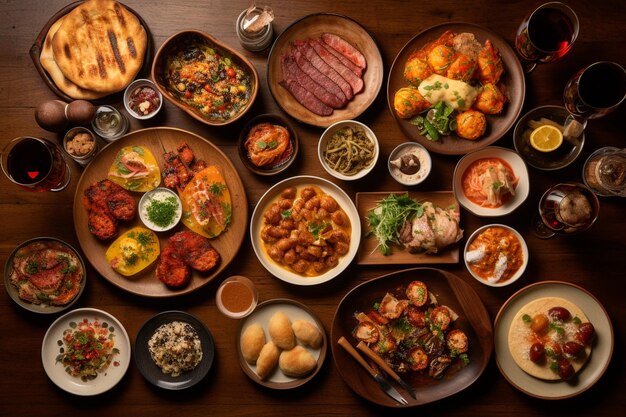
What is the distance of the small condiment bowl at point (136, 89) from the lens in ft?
12.3

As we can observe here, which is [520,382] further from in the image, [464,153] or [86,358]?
[86,358]

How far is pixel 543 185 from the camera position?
12.5 feet

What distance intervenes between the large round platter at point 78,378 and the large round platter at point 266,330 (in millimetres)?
867

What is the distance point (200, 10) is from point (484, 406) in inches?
142

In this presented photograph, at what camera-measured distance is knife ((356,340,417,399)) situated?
3621 millimetres

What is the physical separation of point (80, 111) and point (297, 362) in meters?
2.32

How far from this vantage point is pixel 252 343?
3.64 meters

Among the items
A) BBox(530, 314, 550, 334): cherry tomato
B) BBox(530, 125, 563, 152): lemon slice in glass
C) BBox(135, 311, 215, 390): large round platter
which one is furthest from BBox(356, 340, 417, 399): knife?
BBox(530, 125, 563, 152): lemon slice in glass

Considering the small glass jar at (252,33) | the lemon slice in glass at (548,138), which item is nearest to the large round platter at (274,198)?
the small glass jar at (252,33)

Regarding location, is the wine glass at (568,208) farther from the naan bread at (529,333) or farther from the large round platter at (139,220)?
the large round platter at (139,220)

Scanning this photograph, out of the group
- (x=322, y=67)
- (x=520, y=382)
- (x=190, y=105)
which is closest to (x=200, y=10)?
(x=190, y=105)

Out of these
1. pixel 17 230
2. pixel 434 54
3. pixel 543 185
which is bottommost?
pixel 17 230

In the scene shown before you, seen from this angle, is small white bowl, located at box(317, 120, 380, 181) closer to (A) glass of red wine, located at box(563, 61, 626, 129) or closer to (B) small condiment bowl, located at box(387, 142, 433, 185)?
(B) small condiment bowl, located at box(387, 142, 433, 185)

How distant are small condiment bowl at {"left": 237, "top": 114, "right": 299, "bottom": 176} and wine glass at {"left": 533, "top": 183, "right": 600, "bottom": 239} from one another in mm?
1800
